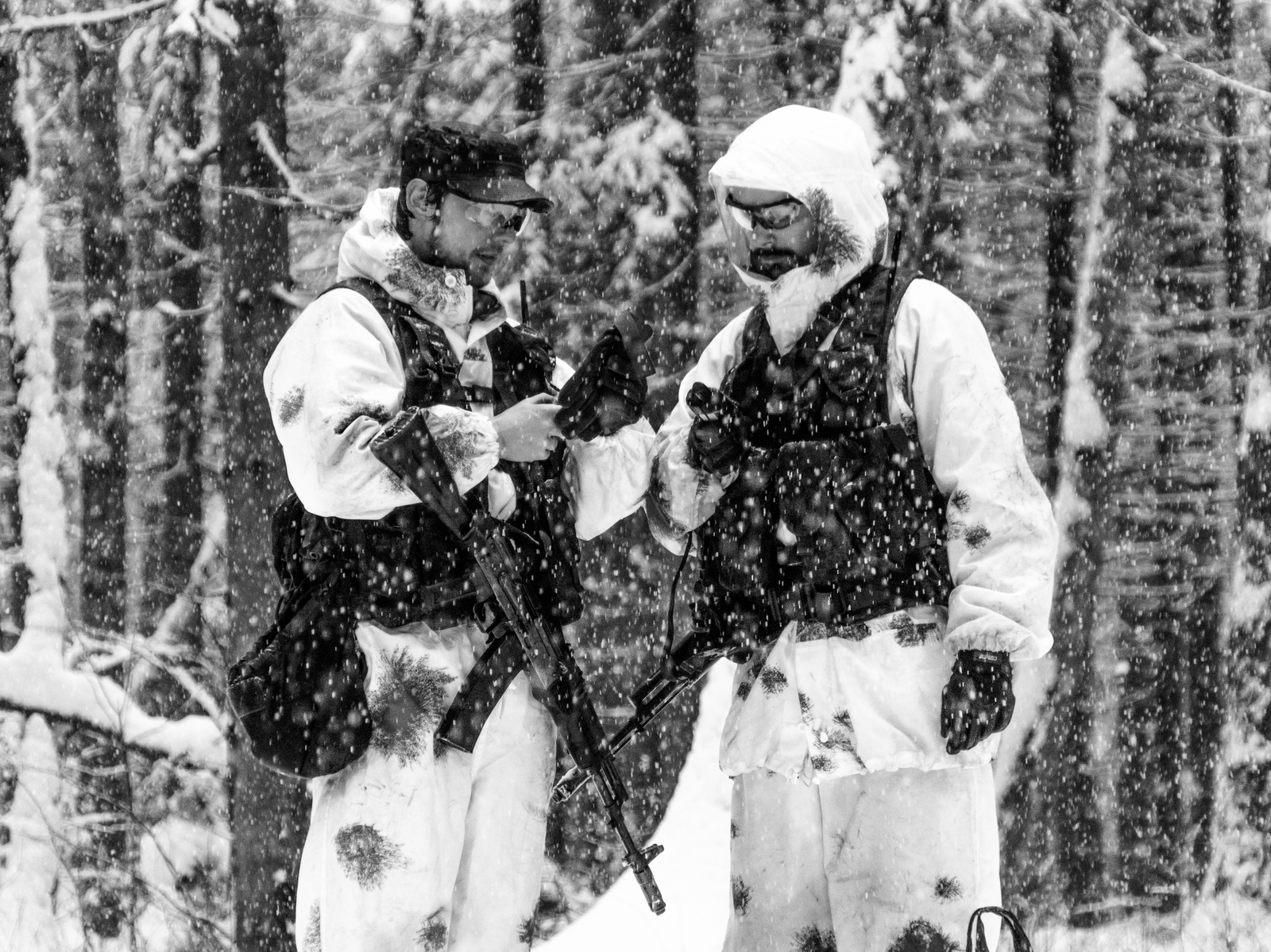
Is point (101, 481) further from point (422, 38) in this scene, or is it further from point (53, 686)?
point (422, 38)

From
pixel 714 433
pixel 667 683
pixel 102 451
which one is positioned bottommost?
pixel 667 683

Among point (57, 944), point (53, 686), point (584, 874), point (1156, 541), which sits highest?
point (1156, 541)

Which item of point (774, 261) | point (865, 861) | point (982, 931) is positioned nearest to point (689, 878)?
point (865, 861)

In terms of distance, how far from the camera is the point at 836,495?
2.41 meters

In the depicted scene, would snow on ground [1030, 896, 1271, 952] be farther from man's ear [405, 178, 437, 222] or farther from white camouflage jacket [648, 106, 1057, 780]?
man's ear [405, 178, 437, 222]

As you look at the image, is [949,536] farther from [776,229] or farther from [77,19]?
[77,19]

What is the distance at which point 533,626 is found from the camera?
244 centimetres

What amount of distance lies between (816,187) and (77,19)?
3.39 m

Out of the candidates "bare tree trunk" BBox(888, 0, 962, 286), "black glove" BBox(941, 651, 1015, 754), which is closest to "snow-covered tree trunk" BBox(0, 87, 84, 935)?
"bare tree trunk" BBox(888, 0, 962, 286)

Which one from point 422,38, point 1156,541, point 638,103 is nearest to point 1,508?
point 422,38

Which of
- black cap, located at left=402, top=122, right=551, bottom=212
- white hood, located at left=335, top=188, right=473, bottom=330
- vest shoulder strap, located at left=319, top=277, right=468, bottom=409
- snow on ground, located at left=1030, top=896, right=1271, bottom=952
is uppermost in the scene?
Result: black cap, located at left=402, top=122, right=551, bottom=212

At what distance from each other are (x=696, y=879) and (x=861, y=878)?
1546 millimetres

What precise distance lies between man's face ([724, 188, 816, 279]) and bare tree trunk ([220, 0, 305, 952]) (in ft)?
6.58

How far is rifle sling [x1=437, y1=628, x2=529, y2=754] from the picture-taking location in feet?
7.88
